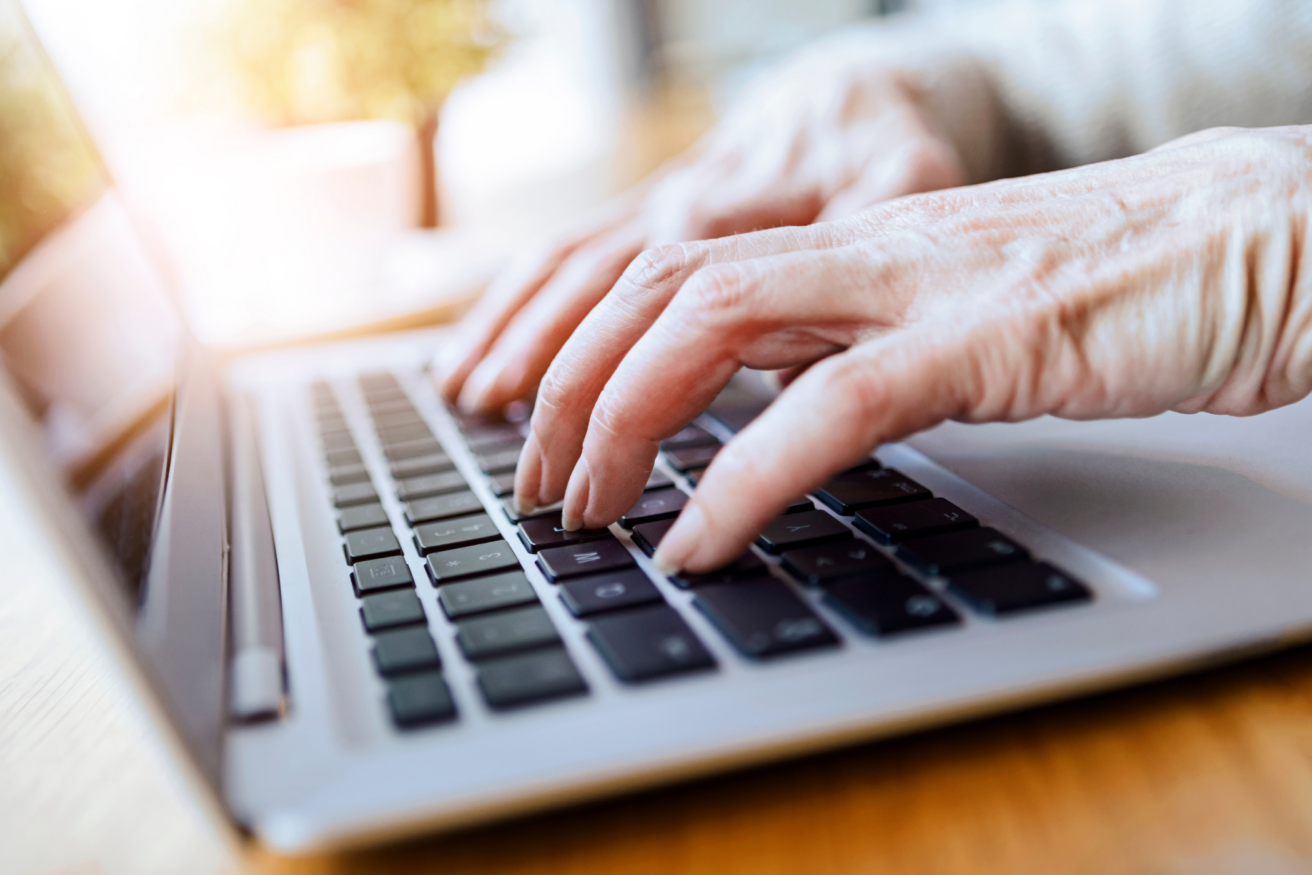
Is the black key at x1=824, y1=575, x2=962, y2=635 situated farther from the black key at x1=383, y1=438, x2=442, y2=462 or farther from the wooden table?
the black key at x1=383, y1=438, x2=442, y2=462

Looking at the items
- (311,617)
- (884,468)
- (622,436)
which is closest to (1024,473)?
(884,468)

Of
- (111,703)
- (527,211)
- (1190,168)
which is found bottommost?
(527,211)

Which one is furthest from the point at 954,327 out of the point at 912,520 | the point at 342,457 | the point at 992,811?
the point at 342,457

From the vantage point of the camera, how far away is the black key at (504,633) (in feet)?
0.98

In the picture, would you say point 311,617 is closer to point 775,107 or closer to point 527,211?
point 775,107

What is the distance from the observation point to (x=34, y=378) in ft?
1.22

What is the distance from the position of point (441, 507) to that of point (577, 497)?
9 centimetres

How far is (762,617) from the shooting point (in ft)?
→ 0.98

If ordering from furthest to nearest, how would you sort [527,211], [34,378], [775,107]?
[527,211] → [775,107] → [34,378]

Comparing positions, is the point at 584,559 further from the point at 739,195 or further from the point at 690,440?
the point at 739,195

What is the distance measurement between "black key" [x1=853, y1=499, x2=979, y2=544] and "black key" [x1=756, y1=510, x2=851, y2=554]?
1 centimetres

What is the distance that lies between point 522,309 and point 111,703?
0.42m

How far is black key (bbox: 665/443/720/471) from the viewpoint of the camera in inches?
19.3

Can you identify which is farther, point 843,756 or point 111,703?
point 111,703
